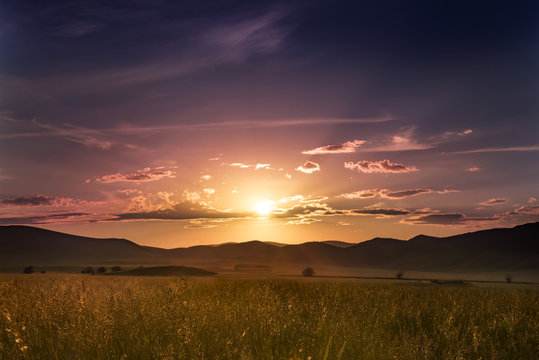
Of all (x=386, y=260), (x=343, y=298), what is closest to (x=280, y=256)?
(x=386, y=260)

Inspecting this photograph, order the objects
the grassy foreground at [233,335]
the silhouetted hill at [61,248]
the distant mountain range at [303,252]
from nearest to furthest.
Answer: the grassy foreground at [233,335]
the distant mountain range at [303,252]
the silhouetted hill at [61,248]

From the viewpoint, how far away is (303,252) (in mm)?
190375

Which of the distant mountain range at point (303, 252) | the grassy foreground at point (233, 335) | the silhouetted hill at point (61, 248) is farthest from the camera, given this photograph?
the silhouetted hill at point (61, 248)

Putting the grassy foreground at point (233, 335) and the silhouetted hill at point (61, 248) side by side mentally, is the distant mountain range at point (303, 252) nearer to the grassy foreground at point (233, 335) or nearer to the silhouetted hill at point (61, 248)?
the silhouetted hill at point (61, 248)

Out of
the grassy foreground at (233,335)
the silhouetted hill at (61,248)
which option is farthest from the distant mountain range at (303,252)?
the grassy foreground at (233,335)

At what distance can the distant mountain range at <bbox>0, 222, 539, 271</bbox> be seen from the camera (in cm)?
13525

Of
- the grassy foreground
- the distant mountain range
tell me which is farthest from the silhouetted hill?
the grassy foreground

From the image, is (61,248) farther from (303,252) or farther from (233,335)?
(233,335)

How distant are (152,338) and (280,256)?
17782cm

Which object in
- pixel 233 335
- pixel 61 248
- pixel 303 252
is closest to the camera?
pixel 233 335

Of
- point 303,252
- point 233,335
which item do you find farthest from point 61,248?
point 233,335

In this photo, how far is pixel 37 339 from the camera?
5.96 meters

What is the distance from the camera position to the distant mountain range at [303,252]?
135250mm

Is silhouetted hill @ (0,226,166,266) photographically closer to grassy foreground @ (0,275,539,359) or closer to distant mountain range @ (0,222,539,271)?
distant mountain range @ (0,222,539,271)
